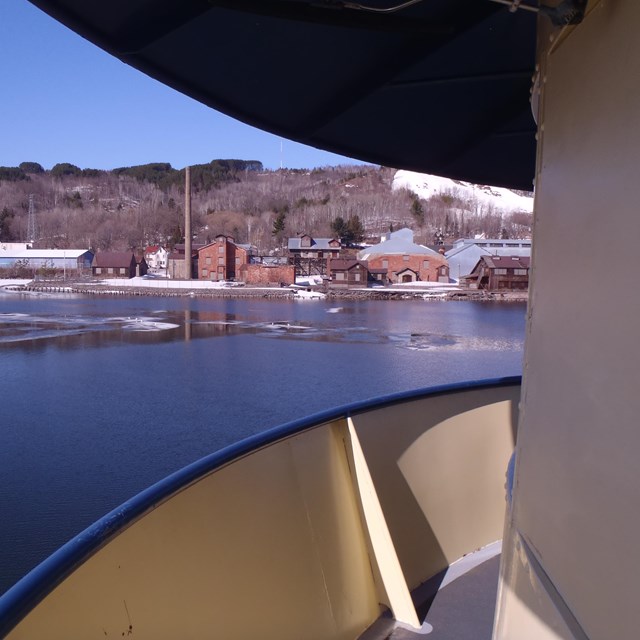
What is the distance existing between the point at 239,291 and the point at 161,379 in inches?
705

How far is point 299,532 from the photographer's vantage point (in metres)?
1.12

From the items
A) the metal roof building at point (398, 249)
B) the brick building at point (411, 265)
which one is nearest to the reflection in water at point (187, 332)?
the brick building at point (411, 265)

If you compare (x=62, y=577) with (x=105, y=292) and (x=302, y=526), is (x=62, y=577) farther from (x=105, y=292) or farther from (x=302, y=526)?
(x=105, y=292)

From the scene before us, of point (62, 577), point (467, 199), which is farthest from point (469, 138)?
point (467, 199)

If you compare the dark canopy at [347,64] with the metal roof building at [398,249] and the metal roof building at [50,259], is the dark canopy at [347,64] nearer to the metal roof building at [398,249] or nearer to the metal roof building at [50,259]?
the metal roof building at [398,249]

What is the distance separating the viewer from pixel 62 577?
2.02 feet

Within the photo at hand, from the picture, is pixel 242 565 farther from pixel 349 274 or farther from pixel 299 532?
pixel 349 274

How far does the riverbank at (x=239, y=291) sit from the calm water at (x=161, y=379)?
16.4 feet

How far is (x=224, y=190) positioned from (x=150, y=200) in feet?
27.1

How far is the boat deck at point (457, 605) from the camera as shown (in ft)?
4.15

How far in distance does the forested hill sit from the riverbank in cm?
946

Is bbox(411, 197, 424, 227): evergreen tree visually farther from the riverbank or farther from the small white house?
the riverbank

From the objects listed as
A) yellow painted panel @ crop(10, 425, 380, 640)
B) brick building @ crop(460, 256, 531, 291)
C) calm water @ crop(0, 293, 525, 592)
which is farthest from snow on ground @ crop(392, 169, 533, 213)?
yellow painted panel @ crop(10, 425, 380, 640)

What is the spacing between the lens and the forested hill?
139ft
